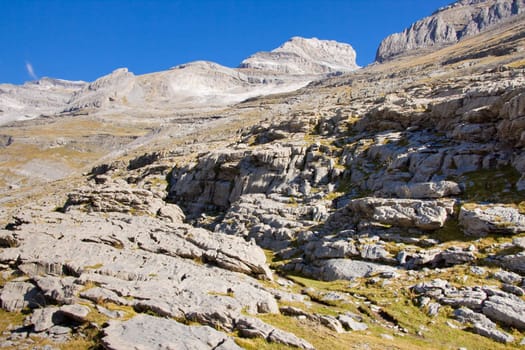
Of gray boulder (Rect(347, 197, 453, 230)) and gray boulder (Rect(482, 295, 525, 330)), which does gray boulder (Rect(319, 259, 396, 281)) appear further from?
gray boulder (Rect(482, 295, 525, 330))

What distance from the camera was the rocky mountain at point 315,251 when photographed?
15.1m

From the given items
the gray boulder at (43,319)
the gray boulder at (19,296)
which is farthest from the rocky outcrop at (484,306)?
the gray boulder at (19,296)

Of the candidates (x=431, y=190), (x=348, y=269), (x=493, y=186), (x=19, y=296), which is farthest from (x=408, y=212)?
(x=19, y=296)

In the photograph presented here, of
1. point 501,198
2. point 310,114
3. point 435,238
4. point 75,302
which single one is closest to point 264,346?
point 75,302

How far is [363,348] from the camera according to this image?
14.0 metres

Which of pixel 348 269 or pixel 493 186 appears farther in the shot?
pixel 493 186

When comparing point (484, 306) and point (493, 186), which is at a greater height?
point (493, 186)

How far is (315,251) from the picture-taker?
29000 millimetres

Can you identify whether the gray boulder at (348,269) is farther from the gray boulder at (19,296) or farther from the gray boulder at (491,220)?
the gray boulder at (19,296)

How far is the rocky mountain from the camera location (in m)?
15.1

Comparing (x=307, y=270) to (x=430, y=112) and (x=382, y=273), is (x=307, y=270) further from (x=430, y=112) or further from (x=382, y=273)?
(x=430, y=112)

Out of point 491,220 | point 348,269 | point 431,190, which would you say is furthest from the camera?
point 431,190

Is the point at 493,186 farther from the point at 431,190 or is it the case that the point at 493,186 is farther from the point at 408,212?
the point at 408,212

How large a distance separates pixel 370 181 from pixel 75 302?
31.2 m
